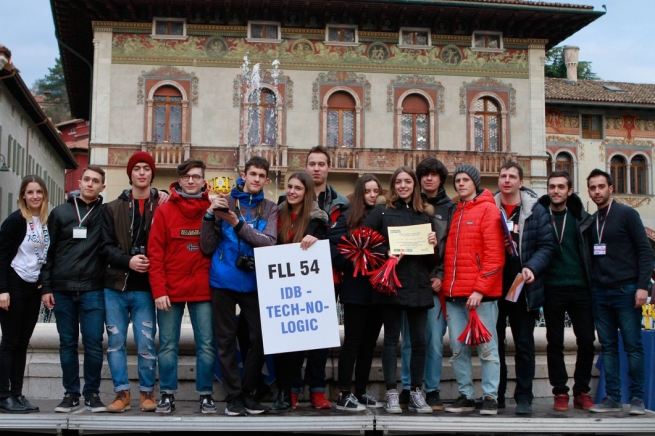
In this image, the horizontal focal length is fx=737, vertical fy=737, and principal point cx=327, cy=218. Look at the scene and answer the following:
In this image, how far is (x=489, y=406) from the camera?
19.0ft

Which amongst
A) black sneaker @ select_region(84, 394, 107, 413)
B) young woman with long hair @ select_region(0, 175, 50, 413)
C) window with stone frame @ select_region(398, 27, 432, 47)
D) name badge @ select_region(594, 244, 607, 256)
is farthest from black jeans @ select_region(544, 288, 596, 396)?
window with stone frame @ select_region(398, 27, 432, 47)

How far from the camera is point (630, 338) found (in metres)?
6.18

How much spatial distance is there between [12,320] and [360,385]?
2887 mm

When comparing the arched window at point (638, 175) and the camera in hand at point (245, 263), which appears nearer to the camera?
the camera in hand at point (245, 263)

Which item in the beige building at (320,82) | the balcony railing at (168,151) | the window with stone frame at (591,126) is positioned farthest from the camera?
the window with stone frame at (591,126)

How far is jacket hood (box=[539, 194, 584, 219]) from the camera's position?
641 cm

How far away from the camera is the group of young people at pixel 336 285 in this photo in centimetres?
586

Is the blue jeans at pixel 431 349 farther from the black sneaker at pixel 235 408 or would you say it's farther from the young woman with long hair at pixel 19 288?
the young woman with long hair at pixel 19 288

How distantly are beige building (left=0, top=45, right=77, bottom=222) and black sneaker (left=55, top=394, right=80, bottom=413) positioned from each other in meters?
18.8

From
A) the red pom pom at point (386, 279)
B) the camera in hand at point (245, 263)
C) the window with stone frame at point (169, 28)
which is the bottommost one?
the red pom pom at point (386, 279)

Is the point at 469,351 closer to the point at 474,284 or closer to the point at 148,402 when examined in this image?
the point at 474,284

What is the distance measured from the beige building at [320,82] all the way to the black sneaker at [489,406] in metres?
19.0

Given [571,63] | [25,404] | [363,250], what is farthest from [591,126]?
[25,404]

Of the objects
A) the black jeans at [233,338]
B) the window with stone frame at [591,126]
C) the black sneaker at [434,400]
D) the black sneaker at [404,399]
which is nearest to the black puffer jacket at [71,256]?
the black jeans at [233,338]
